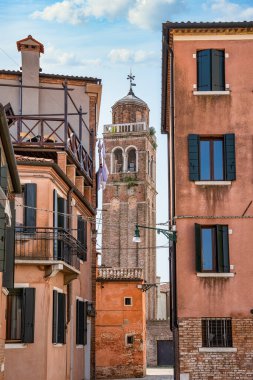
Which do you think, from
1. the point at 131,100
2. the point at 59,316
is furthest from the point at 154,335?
the point at 131,100

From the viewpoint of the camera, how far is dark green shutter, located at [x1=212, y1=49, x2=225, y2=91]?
888 inches

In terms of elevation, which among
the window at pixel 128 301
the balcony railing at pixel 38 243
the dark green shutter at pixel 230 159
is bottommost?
the window at pixel 128 301

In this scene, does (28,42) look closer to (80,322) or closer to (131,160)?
(80,322)

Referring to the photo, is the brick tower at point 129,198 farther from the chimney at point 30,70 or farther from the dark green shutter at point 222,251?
the dark green shutter at point 222,251

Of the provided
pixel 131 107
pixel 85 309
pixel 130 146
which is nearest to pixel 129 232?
pixel 130 146

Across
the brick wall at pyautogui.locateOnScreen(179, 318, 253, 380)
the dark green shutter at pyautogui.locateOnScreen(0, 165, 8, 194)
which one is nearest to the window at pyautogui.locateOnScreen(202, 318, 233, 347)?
the brick wall at pyautogui.locateOnScreen(179, 318, 253, 380)

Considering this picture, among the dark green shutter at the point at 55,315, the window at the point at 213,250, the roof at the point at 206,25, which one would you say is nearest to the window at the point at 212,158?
the window at the point at 213,250

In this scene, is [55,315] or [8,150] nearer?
[8,150]

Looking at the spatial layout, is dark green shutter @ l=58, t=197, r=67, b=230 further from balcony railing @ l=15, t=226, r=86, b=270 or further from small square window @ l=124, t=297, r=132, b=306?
small square window @ l=124, t=297, r=132, b=306

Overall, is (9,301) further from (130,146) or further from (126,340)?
(130,146)

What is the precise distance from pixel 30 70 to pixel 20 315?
13.0 m

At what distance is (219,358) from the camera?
2073cm

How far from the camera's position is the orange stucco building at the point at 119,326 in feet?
125

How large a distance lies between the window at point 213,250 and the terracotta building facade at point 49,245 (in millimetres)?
3984
